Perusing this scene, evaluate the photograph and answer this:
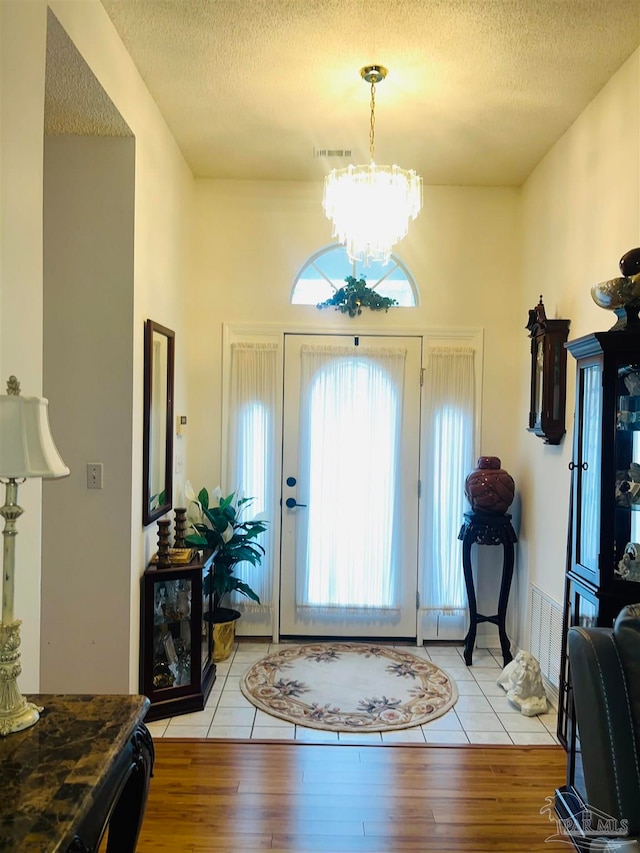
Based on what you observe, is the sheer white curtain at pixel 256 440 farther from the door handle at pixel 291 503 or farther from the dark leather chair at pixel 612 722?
the dark leather chair at pixel 612 722

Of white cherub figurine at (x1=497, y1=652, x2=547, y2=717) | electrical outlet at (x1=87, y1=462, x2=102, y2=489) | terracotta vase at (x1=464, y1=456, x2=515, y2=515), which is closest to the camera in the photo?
electrical outlet at (x1=87, y1=462, x2=102, y2=489)

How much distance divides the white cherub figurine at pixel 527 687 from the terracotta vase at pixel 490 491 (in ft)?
2.88

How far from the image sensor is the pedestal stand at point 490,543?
3861mm

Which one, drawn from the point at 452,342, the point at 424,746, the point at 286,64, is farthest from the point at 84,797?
the point at 452,342

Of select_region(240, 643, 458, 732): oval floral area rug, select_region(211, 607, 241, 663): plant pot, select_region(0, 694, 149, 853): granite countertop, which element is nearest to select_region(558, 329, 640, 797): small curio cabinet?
select_region(240, 643, 458, 732): oval floral area rug

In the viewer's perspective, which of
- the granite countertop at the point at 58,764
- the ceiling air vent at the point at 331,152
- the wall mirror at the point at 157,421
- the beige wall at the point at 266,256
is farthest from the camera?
the ceiling air vent at the point at 331,152

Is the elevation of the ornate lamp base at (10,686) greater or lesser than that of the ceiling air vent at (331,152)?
lesser

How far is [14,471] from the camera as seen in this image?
1315 millimetres

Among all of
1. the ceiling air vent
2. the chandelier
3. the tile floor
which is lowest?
the tile floor

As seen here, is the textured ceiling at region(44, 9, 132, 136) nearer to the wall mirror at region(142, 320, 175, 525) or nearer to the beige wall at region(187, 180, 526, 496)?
the wall mirror at region(142, 320, 175, 525)

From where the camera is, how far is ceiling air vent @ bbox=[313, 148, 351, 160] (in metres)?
3.69

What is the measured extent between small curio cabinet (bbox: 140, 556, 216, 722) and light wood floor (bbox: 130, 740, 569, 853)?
0.97 ft

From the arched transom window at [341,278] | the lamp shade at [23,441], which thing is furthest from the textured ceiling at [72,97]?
the arched transom window at [341,278]

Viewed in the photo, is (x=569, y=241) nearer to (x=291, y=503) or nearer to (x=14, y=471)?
(x=291, y=503)
